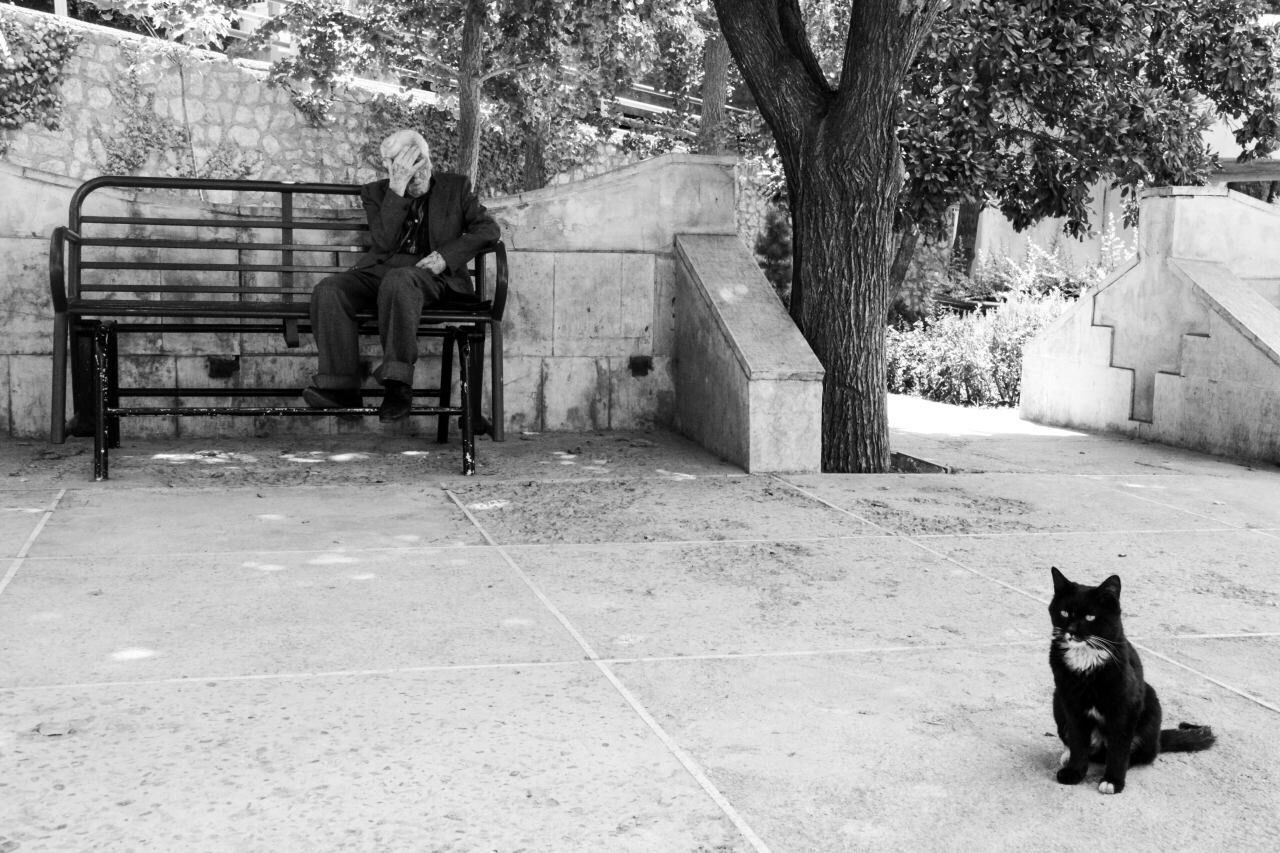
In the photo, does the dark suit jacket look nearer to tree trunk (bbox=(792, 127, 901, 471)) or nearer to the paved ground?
the paved ground

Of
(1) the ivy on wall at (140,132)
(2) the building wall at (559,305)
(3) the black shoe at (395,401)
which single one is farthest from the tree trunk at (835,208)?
(1) the ivy on wall at (140,132)

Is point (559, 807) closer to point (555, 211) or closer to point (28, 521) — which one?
point (28, 521)

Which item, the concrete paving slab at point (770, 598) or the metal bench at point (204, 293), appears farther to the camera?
the metal bench at point (204, 293)

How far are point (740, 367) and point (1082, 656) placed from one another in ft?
13.9

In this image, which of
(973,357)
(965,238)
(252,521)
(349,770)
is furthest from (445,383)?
(965,238)

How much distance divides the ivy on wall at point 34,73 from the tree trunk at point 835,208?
46.2 ft

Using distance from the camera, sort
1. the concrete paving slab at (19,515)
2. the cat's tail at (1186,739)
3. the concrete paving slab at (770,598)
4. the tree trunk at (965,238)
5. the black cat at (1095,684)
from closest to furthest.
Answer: the black cat at (1095,684), the cat's tail at (1186,739), the concrete paving slab at (770,598), the concrete paving slab at (19,515), the tree trunk at (965,238)

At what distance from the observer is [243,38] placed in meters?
18.6

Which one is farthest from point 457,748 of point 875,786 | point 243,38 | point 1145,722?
point 243,38

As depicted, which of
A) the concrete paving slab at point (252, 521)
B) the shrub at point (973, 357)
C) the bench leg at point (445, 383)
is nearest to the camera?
the concrete paving slab at point (252, 521)

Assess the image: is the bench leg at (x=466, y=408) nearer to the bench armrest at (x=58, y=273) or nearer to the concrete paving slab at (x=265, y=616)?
the concrete paving slab at (x=265, y=616)

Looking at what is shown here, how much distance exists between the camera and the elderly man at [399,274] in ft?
21.8

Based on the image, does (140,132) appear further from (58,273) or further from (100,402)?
(100,402)

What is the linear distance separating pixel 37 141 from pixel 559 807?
61.6ft
